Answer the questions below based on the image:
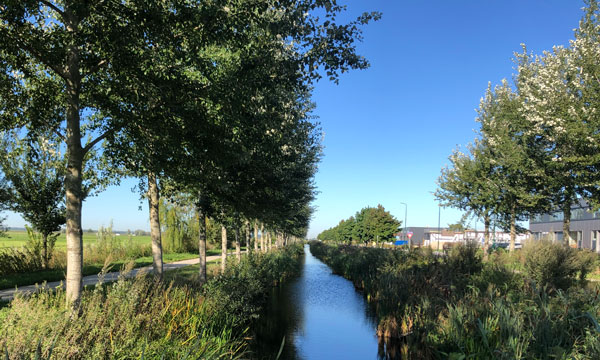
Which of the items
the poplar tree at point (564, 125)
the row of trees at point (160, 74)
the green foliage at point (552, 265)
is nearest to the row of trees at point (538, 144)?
the poplar tree at point (564, 125)

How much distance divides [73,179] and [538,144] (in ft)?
81.8

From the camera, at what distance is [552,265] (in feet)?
40.5

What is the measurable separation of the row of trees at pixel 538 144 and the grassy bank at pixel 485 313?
811 centimetres

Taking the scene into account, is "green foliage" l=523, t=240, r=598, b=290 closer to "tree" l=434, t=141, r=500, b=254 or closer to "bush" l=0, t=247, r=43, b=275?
"tree" l=434, t=141, r=500, b=254

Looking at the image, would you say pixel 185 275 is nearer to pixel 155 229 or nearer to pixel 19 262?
pixel 19 262

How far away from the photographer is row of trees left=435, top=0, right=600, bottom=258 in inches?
707

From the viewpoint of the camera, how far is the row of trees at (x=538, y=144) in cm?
1795

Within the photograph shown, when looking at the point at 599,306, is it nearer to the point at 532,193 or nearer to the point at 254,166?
the point at 254,166

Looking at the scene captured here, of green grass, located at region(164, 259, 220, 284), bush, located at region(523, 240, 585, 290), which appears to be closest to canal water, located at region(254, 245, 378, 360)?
green grass, located at region(164, 259, 220, 284)

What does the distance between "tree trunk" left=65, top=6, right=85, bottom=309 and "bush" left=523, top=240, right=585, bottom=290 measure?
40.3 ft

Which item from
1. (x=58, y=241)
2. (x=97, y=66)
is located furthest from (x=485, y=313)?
(x=58, y=241)

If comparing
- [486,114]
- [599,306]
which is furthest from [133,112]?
[486,114]

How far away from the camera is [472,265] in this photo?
1409 centimetres

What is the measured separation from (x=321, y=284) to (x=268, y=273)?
705 centimetres
